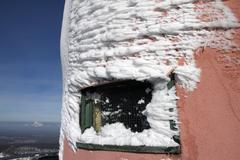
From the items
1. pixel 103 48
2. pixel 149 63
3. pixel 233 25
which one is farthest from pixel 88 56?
pixel 233 25

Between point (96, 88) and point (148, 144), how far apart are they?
3.29 ft

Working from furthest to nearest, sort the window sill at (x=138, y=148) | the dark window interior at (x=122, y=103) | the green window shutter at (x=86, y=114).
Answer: the green window shutter at (x=86, y=114)
the dark window interior at (x=122, y=103)
the window sill at (x=138, y=148)

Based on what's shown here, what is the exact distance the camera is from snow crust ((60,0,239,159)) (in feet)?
8.30

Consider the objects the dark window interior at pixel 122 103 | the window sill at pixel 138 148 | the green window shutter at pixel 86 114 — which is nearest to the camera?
the window sill at pixel 138 148

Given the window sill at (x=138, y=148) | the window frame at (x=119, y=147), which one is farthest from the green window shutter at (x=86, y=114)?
the window sill at (x=138, y=148)

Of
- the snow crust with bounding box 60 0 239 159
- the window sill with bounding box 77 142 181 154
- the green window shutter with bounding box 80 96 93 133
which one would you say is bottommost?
the window sill with bounding box 77 142 181 154

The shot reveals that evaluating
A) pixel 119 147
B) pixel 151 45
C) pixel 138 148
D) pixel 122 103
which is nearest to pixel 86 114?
pixel 122 103

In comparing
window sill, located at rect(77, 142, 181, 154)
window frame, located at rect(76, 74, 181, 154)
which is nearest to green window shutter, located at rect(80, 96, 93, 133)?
window frame, located at rect(76, 74, 181, 154)

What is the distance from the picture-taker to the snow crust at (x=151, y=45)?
2529 mm

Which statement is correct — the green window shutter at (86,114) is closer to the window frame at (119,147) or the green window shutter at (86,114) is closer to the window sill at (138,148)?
the window frame at (119,147)

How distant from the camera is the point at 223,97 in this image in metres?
Result: 2.37

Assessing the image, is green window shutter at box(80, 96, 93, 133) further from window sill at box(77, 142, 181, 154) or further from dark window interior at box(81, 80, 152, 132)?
window sill at box(77, 142, 181, 154)

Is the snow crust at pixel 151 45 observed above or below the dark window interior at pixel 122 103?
above

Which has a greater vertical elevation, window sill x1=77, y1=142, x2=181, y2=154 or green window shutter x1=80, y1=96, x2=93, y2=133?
green window shutter x1=80, y1=96, x2=93, y2=133
